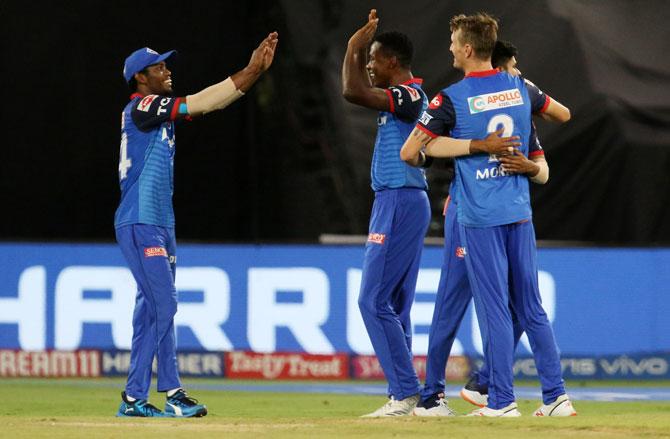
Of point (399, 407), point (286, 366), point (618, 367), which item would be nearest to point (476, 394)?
point (399, 407)

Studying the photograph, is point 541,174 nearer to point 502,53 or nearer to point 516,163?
point 516,163

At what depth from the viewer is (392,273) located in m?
8.93

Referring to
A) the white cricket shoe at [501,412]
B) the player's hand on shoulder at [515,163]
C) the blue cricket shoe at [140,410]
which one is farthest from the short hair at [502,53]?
the blue cricket shoe at [140,410]

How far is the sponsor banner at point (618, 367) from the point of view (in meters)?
13.4

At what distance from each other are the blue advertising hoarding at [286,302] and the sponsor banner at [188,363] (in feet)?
0.25

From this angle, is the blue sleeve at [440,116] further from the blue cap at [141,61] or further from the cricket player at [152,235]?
the blue cap at [141,61]

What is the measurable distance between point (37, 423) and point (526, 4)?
838 cm

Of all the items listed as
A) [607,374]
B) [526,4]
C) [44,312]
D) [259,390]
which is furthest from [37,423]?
[526,4]

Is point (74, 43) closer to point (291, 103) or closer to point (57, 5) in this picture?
point (57, 5)

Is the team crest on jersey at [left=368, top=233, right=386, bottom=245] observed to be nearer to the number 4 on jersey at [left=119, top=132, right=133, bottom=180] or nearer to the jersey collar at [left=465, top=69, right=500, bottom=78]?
the jersey collar at [left=465, top=69, right=500, bottom=78]

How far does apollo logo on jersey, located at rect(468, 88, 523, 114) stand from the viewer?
26.1 ft

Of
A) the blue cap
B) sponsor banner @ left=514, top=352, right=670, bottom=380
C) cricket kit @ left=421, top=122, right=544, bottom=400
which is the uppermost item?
the blue cap

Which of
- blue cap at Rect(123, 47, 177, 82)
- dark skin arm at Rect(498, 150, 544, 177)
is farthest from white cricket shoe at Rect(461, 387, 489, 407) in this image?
blue cap at Rect(123, 47, 177, 82)

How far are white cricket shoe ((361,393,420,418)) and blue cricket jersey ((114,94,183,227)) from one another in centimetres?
182
